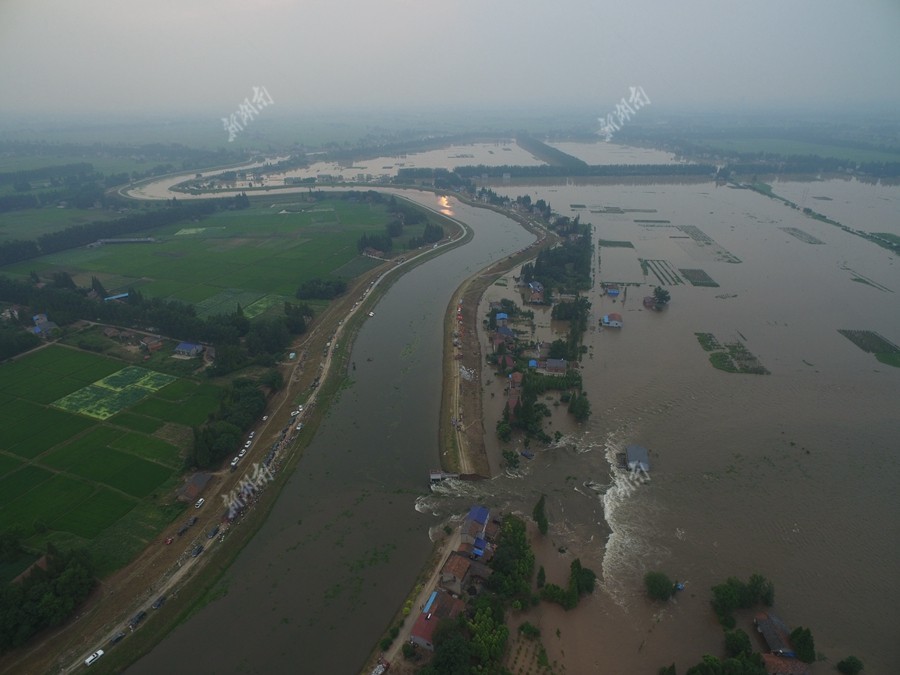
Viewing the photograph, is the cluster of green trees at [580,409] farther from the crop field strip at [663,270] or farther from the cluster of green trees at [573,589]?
the crop field strip at [663,270]

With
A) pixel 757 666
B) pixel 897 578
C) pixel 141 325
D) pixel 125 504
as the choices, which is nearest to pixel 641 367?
pixel 897 578

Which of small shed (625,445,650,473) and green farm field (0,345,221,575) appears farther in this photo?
small shed (625,445,650,473)

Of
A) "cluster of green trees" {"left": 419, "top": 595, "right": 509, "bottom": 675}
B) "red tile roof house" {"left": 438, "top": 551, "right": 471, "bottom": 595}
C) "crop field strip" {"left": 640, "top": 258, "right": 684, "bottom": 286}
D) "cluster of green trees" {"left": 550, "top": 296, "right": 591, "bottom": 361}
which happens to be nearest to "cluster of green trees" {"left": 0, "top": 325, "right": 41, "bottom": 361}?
"red tile roof house" {"left": 438, "top": 551, "right": 471, "bottom": 595}

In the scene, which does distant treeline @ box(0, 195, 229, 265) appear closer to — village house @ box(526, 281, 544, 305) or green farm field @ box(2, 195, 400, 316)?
green farm field @ box(2, 195, 400, 316)

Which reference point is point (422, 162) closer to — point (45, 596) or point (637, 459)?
point (637, 459)

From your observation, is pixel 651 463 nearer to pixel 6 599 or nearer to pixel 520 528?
pixel 520 528

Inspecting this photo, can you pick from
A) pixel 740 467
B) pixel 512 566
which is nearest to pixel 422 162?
pixel 740 467

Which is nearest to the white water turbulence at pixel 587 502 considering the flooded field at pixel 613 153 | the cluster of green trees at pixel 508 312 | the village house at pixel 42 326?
the cluster of green trees at pixel 508 312
